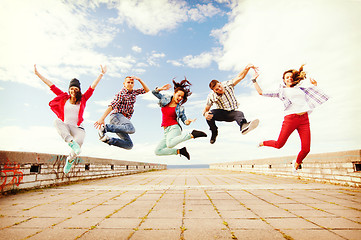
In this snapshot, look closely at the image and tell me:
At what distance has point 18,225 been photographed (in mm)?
3129

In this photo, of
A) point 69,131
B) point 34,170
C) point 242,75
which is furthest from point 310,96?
point 34,170

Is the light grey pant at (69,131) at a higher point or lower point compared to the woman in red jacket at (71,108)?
lower

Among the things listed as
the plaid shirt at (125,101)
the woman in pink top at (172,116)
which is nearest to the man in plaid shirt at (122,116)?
the plaid shirt at (125,101)

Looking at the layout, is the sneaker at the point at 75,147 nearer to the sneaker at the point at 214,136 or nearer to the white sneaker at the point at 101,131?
the white sneaker at the point at 101,131

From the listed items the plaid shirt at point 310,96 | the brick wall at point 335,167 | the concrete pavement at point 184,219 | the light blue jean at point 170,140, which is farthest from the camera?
the brick wall at point 335,167

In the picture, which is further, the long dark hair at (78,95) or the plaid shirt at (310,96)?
the long dark hair at (78,95)

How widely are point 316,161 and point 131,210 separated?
773 cm

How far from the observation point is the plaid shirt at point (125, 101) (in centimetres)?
158

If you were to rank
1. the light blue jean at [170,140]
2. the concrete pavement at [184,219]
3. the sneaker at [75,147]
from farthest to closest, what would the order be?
the concrete pavement at [184,219]
the sneaker at [75,147]
the light blue jean at [170,140]

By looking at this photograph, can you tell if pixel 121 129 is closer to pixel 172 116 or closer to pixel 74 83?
pixel 172 116

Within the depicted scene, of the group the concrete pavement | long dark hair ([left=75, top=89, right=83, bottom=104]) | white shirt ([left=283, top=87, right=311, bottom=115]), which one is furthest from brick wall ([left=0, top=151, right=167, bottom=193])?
white shirt ([left=283, top=87, right=311, bottom=115])

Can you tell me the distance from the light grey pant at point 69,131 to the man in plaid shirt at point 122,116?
0.40 metres

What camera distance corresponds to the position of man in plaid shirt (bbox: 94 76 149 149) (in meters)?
1.50

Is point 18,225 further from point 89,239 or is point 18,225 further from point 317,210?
point 317,210
